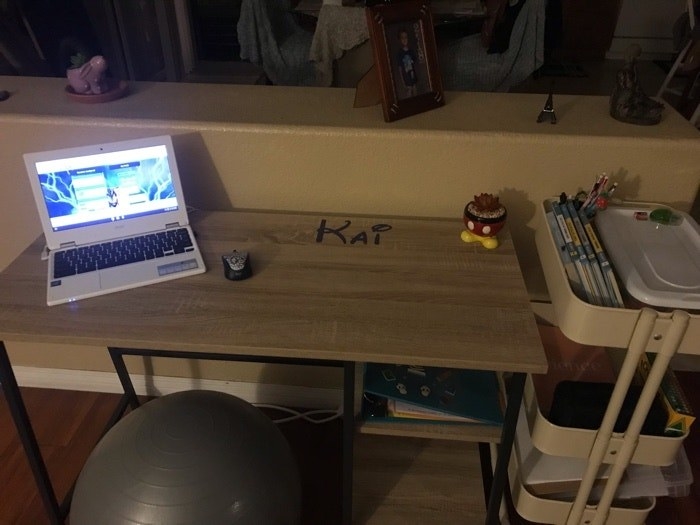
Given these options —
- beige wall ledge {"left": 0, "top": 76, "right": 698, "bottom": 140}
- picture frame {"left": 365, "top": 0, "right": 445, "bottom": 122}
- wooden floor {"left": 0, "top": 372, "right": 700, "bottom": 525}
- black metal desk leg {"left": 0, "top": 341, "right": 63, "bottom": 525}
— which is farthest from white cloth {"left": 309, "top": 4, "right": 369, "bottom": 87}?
black metal desk leg {"left": 0, "top": 341, "right": 63, "bottom": 525}

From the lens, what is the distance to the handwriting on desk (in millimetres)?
1310

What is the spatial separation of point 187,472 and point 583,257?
0.87 meters

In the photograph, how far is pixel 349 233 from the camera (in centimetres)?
134

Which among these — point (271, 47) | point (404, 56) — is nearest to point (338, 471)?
point (404, 56)

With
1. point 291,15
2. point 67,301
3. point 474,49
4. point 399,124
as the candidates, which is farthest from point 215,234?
point 291,15

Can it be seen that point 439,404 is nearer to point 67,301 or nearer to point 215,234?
point 215,234

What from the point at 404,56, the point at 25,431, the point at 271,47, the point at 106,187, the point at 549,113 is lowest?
the point at 25,431

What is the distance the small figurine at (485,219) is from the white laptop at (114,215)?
1.94 feet

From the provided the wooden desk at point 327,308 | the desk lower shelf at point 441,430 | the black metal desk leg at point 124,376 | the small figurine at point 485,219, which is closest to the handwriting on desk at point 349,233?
the wooden desk at point 327,308

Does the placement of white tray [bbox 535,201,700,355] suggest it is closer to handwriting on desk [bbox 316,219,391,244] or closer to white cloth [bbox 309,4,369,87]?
handwriting on desk [bbox 316,219,391,244]

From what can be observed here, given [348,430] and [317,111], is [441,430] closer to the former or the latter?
[348,430]

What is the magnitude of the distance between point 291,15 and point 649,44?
→ 389cm

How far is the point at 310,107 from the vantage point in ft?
4.79

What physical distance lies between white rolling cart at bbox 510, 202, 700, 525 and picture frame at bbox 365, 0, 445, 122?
403 millimetres
